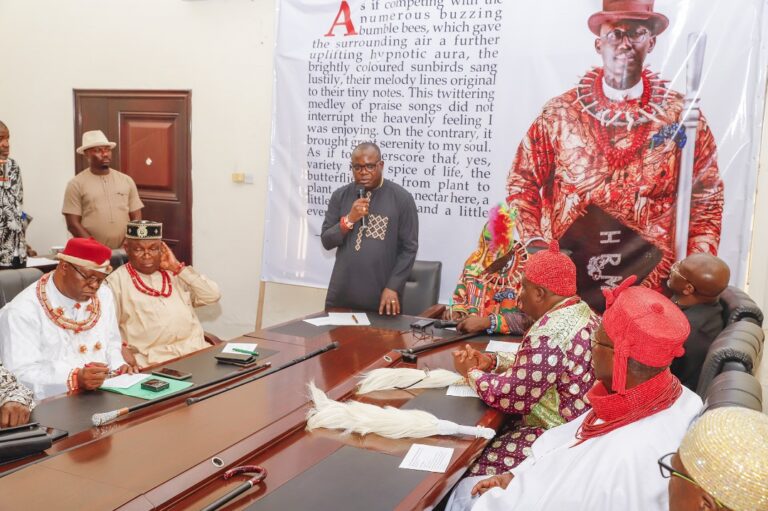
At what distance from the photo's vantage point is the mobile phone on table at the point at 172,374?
2309 mm

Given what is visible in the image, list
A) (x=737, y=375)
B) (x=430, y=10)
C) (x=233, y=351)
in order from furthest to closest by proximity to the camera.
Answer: (x=430, y=10), (x=233, y=351), (x=737, y=375)

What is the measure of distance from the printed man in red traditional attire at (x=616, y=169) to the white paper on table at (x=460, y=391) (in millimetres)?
2122

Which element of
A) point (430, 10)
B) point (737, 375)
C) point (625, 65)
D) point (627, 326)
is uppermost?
point (430, 10)

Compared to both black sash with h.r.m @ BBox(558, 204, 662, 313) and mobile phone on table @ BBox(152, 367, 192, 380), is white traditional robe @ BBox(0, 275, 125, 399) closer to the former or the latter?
mobile phone on table @ BBox(152, 367, 192, 380)

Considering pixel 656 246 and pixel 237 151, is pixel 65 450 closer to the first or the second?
pixel 656 246

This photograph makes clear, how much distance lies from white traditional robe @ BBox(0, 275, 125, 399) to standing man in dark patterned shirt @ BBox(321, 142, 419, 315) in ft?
4.45

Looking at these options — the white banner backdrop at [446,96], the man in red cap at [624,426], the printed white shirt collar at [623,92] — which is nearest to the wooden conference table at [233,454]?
the man in red cap at [624,426]

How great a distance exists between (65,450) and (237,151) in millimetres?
3852

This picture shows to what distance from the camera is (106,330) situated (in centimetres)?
272

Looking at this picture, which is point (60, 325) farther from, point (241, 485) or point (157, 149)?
point (157, 149)

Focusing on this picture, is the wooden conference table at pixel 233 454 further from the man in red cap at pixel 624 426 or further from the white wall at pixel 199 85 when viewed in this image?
the white wall at pixel 199 85

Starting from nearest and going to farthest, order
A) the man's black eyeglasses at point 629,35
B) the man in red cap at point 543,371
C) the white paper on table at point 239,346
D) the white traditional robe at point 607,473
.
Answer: the white traditional robe at point 607,473
the man in red cap at point 543,371
the white paper on table at point 239,346
the man's black eyeglasses at point 629,35

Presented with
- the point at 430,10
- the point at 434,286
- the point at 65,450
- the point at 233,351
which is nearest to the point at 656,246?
the point at 434,286

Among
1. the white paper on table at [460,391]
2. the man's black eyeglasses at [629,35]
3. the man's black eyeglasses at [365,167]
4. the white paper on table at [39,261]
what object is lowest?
the white paper on table at [460,391]
